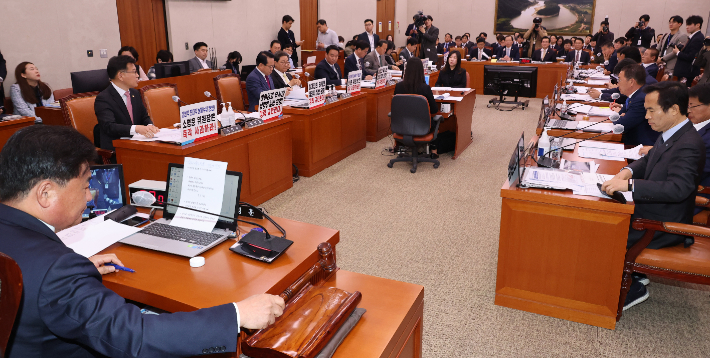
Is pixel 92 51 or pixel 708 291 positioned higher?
pixel 92 51

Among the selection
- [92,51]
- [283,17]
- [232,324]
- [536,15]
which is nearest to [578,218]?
[232,324]

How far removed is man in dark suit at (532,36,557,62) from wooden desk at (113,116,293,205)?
25.2 feet

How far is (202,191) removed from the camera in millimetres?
1923

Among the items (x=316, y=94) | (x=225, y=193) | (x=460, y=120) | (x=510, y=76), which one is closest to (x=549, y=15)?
(x=510, y=76)

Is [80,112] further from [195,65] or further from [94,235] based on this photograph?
[195,65]

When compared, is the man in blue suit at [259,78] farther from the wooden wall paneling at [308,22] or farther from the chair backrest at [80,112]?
the wooden wall paneling at [308,22]

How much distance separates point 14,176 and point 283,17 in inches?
367

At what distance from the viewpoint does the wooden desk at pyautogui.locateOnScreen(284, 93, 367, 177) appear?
500 centimetres

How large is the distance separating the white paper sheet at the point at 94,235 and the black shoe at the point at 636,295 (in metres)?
2.62

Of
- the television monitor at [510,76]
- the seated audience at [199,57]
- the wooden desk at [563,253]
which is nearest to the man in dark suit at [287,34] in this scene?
the seated audience at [199,57]

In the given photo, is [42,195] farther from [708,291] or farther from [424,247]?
[708,291]

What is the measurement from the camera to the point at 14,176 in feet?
3.77

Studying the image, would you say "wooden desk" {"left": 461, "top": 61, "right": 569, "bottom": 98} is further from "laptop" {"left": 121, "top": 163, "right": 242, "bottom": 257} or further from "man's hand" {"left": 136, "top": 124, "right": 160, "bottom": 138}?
"laptop" {"left": 121, "top": 163, "right": 242, "bottom": 257}

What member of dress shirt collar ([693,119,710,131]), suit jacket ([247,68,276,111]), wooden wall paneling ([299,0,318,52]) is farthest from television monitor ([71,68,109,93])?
wooden wall paneling ([299,0,318,52])
